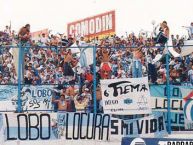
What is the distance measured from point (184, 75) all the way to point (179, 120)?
1357 millimetres

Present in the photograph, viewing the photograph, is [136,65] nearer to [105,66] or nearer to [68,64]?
[105,66]

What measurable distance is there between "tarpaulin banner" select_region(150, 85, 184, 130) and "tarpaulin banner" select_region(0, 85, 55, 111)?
254 cm

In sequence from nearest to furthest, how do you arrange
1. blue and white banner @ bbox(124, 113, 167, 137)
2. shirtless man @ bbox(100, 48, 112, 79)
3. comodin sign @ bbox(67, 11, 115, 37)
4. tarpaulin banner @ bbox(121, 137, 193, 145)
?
tarpaulin banner @ bbox(121, 137, 193, 145) → blue and white banner @ bbox(124, 113, 167, 137) → shirtless man @ bbox(100, 48, 112, 79) → comodin sign @ bbox(67, 11, 115, 37)

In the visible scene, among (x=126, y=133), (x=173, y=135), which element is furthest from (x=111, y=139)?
(x=173, y=135)

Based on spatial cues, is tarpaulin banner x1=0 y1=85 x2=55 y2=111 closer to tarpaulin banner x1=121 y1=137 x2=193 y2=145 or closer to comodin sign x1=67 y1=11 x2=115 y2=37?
tarpaulin banner x1=121 y1=137 x2=193 y2=145

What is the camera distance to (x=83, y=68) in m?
15.4

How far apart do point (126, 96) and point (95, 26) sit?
3001 cm

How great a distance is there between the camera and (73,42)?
1842 cm

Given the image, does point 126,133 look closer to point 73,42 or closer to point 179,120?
point 179,120

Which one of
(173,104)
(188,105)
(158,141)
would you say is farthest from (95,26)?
(158,141)

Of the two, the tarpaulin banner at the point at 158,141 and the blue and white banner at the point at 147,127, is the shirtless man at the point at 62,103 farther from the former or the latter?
the tarpaulin banner at the point at 158,141

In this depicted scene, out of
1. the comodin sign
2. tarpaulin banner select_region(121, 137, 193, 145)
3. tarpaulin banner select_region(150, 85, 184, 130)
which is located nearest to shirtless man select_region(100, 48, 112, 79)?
tarpaulin banner select_region(150, 85, 184, 130)

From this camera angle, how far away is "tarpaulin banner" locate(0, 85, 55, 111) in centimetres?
1502

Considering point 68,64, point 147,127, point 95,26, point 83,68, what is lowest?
point 147,127
